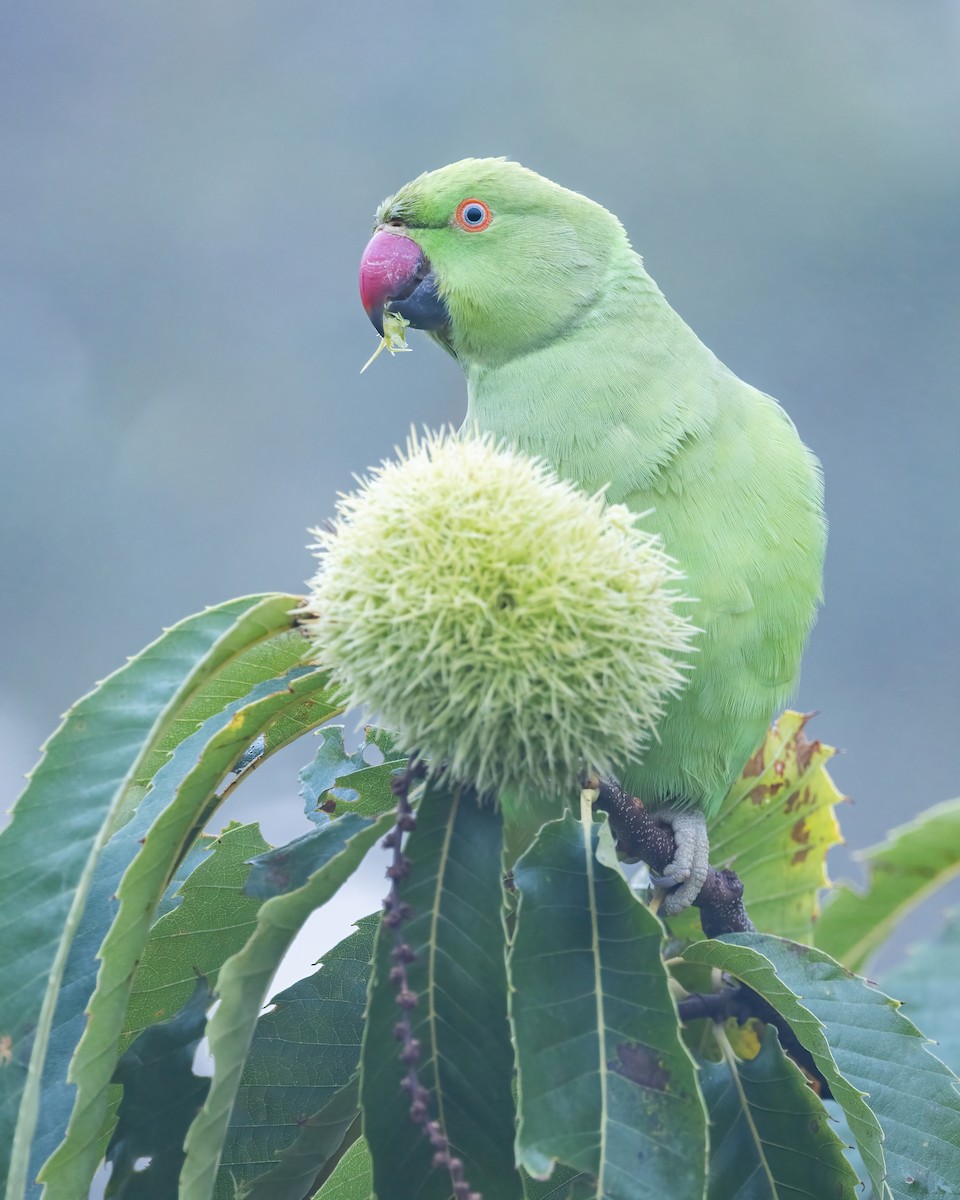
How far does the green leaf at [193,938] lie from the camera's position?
1.00m

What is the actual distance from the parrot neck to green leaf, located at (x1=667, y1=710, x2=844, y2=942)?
1.57 feet

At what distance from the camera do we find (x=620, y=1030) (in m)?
0.80

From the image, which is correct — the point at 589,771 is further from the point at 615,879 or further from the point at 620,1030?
the point at 620,1030

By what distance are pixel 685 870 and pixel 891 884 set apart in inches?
9.0

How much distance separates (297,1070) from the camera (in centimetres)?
100

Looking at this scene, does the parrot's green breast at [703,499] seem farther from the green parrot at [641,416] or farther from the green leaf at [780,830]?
the green leaf at [780,830]

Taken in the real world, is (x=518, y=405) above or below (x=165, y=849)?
above

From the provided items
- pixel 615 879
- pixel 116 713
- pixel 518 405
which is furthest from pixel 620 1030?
pixel 518 405

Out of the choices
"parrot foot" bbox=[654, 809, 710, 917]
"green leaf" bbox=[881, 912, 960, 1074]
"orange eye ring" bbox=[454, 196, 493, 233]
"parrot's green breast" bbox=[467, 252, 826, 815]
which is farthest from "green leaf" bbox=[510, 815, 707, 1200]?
"orange eye ring" bbox=[454, 196, 493, 233]

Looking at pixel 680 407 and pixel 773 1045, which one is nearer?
pixel 773 1045

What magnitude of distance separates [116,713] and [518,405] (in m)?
0.82

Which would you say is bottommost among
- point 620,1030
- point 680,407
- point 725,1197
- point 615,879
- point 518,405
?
point 725,1197

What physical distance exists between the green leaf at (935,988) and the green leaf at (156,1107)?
89cm

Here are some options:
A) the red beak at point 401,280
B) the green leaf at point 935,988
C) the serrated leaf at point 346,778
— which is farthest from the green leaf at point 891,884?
the red beak at point 401,280
